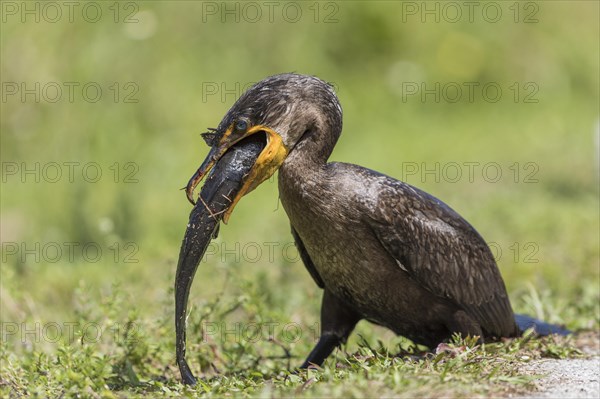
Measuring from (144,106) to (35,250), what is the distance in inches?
107

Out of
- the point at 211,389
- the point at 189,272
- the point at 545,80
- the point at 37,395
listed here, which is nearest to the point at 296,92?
the point at 189,272

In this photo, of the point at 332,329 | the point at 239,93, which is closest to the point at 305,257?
the point at 332,329

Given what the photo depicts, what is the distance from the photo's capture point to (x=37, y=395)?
4.03m

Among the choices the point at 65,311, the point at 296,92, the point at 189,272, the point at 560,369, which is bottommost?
Result: the point at 65,311

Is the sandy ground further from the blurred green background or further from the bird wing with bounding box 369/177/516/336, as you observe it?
the blurred green background

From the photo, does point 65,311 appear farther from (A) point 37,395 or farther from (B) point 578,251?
(B) point 578,251

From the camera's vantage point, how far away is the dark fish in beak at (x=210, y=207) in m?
4.48

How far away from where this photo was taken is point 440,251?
15.8 feet

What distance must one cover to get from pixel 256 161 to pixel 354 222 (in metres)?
0.52

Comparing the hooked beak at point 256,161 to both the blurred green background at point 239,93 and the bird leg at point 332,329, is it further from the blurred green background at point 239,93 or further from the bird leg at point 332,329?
the blurred green background at point 239,93

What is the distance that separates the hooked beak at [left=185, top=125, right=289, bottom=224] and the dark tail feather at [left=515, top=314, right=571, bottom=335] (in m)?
1.79

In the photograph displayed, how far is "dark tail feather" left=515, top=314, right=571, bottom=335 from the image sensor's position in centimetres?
547

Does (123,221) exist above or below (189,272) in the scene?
below

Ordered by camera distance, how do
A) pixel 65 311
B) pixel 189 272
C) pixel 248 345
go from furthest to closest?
pixel 65 311 → pixel 248 345 → pixel 189 272
